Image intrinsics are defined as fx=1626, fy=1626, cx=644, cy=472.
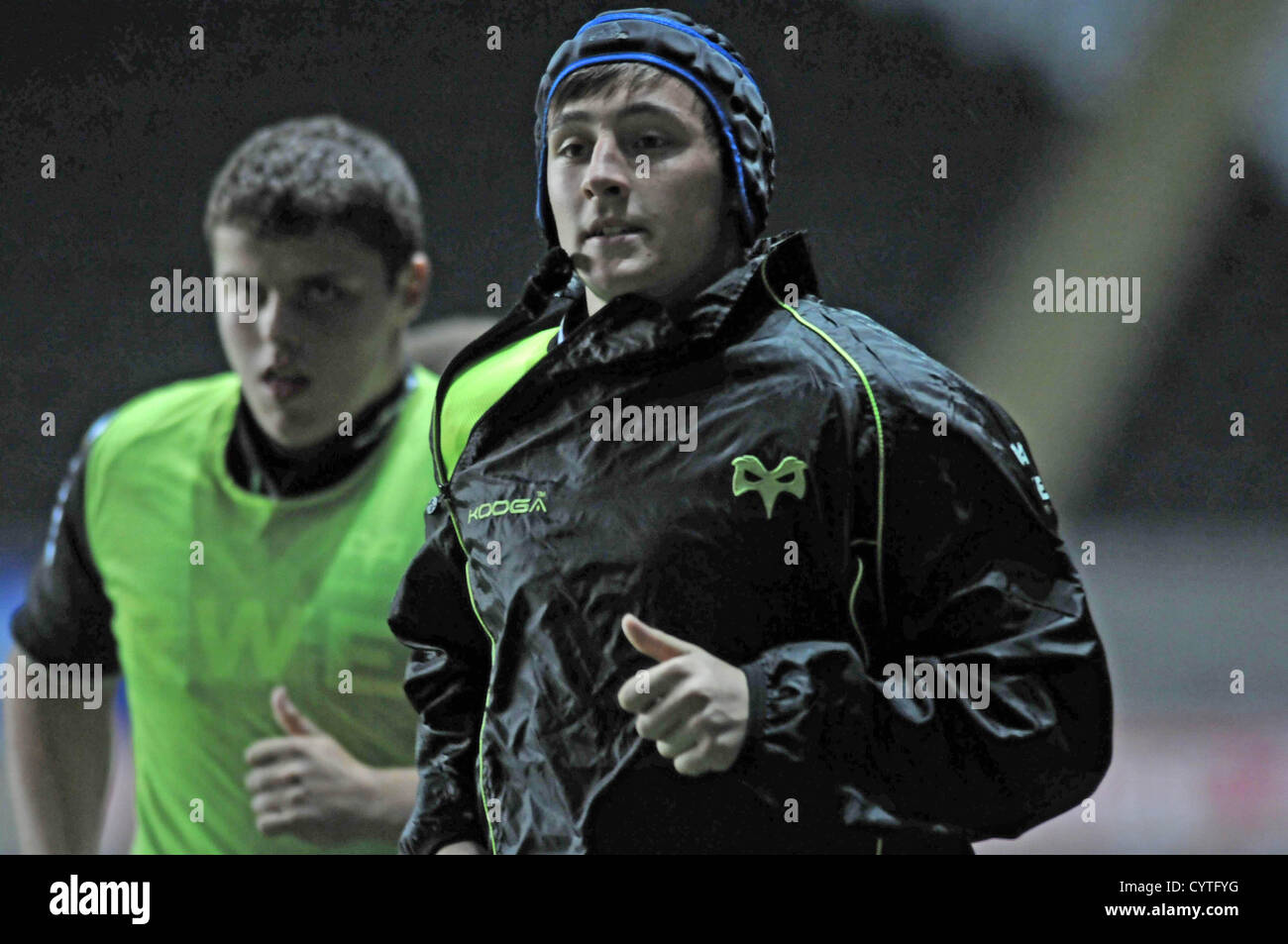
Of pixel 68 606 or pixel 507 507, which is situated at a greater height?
pixel 507 507

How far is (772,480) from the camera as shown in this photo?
1.79m

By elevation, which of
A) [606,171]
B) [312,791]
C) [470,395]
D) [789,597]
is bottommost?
[312,791]

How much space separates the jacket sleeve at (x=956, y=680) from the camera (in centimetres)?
173

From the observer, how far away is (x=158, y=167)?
3799mm

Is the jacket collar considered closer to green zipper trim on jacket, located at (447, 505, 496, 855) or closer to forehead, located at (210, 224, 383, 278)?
green zipper trim on jacket, located at (447, 505, 496, 855)

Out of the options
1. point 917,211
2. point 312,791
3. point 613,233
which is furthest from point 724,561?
point 917,211

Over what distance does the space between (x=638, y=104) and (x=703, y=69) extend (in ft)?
0.32

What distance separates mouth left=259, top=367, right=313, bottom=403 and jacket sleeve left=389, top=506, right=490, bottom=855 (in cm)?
116

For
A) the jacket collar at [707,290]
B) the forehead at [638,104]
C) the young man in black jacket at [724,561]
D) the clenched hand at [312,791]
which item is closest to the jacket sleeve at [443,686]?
the young man in black jacket at [724,561]

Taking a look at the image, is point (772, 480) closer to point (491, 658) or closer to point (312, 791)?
point (491, 658)

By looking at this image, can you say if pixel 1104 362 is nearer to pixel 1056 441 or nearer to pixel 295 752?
pixel 1056 441
